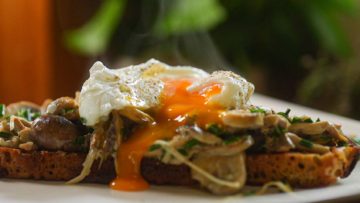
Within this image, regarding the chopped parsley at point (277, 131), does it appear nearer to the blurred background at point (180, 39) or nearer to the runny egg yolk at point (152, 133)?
the runny egg yolk at point (152, 133)

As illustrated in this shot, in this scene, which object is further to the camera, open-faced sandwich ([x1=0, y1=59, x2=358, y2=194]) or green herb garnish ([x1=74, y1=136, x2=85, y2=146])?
green herb garnish ([x1=74, y1=136, x2=85, y2=146])

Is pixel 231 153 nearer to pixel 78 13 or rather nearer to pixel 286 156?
pixel 286 156

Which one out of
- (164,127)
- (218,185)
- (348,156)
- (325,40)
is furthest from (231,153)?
(325,40)

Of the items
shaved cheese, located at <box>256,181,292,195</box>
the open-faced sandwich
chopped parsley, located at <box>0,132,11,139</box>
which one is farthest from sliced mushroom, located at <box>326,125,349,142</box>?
chopped parsley, located at <box>0,132,11,139</box>

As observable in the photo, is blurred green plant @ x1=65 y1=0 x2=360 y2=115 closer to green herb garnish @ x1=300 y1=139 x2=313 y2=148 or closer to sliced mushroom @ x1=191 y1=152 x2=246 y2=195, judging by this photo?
green herb garnish @ x1=300 y1=139 x2=313 y2=148

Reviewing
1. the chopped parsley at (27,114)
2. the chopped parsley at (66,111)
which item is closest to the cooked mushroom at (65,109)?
the chopped parsley at (66,111)

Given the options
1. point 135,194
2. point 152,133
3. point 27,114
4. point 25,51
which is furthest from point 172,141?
point 25,51

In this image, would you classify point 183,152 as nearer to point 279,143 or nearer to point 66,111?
point 279,143
